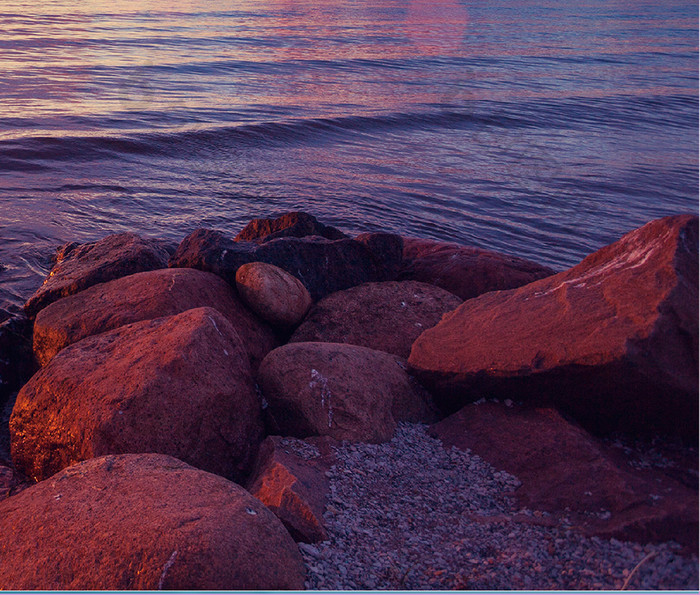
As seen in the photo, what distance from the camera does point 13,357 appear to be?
437 centimetres

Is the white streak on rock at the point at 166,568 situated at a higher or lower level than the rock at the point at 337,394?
higher

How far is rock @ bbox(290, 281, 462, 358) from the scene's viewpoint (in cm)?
456

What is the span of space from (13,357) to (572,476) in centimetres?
367

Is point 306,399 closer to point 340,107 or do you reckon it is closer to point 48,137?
point 48,137

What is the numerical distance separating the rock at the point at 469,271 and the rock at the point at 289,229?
838 mm

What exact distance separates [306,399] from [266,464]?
1.56 feet

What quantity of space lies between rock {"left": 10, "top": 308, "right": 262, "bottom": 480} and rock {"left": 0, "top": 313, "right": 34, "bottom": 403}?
870 mm

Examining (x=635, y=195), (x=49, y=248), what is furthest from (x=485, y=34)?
(x=49, y=248)

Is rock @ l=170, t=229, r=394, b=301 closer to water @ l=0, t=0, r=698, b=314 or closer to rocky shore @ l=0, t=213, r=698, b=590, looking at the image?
rocky shore @ l=0, t=213, r=698, b=590

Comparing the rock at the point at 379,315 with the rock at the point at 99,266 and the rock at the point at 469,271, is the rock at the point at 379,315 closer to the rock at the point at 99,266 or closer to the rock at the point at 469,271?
the rock at the point at 469,271

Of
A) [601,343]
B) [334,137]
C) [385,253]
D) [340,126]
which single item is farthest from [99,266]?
[340,126]

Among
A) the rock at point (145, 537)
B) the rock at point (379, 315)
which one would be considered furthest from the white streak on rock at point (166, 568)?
the rock at point (379, 315)

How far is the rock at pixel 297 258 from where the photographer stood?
486 cm

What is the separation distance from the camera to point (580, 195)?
10125 millimetres
